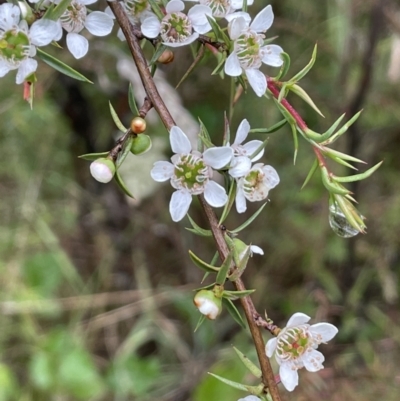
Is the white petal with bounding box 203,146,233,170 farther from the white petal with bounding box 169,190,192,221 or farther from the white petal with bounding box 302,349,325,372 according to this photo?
the white petal with bounding box 302,349,325,372

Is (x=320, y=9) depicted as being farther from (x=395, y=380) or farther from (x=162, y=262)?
(x=395, y=380)

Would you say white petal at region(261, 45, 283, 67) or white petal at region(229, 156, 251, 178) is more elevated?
white petal at region(261, 45, 283, 67)

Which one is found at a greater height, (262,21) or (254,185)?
(262,21)

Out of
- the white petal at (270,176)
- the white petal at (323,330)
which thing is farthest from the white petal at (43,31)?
the white petal at (323,330)

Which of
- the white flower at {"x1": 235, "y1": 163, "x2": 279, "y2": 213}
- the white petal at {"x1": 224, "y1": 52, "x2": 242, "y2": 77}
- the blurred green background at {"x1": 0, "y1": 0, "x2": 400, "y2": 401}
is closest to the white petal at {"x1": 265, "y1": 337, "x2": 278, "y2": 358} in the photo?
the white flower at {"x1": 235, "y1": 163, "x2": 279, "y2": 213}

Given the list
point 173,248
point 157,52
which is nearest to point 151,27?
point 157,52

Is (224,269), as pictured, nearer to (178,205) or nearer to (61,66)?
(178,205)
